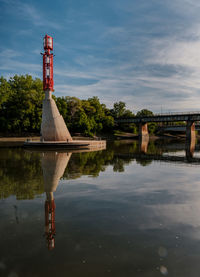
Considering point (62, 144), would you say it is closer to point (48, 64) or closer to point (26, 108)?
point (48, 64)

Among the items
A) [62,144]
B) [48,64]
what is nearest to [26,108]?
[48,64]

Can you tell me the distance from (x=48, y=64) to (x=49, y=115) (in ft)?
28.8

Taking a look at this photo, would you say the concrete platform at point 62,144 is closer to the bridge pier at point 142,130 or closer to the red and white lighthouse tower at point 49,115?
the red and white lighthouse tower at point 49,115

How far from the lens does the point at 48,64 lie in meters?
36.6

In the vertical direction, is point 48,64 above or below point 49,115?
above

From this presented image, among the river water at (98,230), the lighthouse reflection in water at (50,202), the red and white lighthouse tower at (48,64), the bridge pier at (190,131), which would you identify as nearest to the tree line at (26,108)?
the red and white lighthouse tower at (48,64)

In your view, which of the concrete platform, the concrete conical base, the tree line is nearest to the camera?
the concrete platform

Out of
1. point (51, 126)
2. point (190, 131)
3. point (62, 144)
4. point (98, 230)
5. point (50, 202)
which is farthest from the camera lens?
point (190, 131)

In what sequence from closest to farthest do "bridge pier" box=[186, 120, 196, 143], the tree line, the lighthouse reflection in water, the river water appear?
the river water → the lighthouse reflection in water → the tree line → "bridge pier" box=[186, 120, 196, 143]

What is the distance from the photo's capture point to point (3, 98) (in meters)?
59.3

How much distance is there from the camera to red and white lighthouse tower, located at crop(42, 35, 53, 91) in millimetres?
36250

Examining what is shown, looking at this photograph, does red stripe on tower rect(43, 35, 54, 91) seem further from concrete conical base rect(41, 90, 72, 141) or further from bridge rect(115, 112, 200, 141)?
bridge rect(115, 112, 200, 141)

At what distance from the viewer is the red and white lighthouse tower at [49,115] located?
3444 centimetres

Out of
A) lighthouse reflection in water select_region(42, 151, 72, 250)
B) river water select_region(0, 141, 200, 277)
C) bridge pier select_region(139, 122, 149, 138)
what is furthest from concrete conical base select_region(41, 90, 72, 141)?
bridge pier select_region(139, 122, 149, 138)
